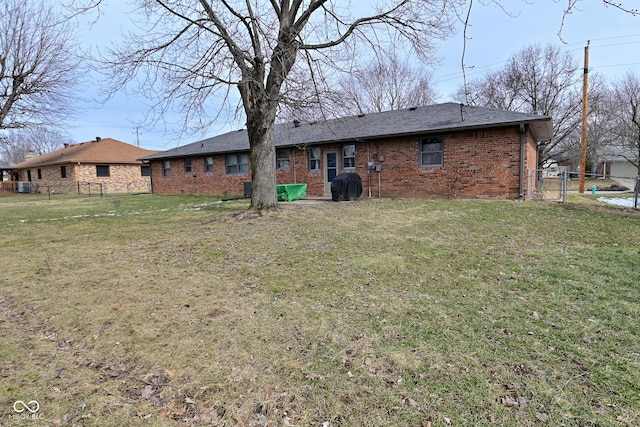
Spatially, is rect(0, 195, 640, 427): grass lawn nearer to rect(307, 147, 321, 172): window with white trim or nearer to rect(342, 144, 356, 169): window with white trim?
rect(342, 144, 356, 169): window with white trim

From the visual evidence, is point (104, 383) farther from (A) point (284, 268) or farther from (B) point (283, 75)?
(B) point (283, 75)

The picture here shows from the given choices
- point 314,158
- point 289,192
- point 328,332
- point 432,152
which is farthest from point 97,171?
point 328,332

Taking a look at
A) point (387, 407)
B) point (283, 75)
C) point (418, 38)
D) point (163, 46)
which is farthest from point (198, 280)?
point (418, 38)

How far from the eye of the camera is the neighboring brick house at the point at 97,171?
28.3 m

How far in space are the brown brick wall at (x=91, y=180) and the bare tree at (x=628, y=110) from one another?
4129 centimetres

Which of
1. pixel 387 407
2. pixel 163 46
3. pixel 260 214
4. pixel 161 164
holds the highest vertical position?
pixel 163 46

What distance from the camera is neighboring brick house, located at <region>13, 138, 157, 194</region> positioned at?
28266 mm

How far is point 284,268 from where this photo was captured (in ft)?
17.8

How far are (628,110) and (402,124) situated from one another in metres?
28.5

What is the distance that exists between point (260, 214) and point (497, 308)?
6894 millimetres

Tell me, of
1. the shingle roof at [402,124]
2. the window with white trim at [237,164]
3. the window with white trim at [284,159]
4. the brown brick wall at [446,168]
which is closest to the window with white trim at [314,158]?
the brown brick wall at [446,168]

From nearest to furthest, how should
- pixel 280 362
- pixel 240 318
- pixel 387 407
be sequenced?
pixel 387 407, pixel 280 362, pixel 240 318

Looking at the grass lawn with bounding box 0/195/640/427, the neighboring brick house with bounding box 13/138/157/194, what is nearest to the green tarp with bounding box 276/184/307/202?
the grass lawn with bounding box 0/195/640/427

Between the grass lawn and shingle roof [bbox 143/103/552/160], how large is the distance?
589 centimetres
